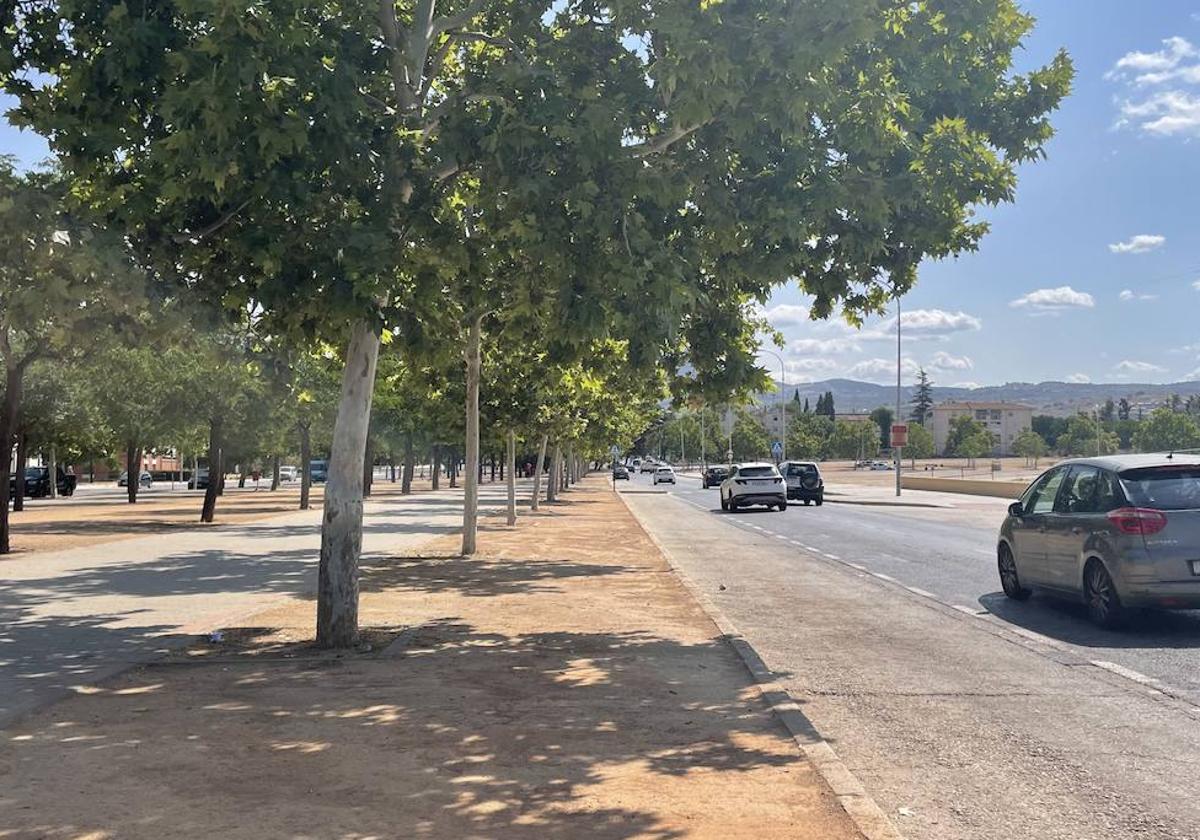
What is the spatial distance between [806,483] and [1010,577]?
2895 centimetres

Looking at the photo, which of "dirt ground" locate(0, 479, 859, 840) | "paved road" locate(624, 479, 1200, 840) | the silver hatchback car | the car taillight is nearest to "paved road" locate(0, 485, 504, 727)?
"dirt ground" locate(0, 479, 859, 840)

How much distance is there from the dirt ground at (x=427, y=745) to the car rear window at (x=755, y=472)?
26060mm

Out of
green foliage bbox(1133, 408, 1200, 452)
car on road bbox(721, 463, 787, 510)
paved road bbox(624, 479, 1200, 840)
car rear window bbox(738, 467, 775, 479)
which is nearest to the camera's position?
paved road bbox(624, 479, 1200, 840)

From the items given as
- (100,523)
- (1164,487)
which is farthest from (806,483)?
(1164,487)

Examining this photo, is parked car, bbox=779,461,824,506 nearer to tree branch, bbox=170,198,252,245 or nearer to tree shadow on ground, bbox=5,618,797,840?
tree shadow on ground, bbox=5,618,797,840

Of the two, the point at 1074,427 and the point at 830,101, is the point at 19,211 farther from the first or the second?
the point at 1074,427

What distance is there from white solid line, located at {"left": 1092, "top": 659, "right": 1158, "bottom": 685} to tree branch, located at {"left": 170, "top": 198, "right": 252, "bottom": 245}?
7294mm

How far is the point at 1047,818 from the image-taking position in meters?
4.82

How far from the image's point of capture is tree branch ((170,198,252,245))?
816 cm

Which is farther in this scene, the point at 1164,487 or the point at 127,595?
the point at 127,595

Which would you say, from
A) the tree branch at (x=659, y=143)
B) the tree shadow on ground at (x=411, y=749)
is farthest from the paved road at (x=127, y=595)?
the tree branch at (x=659, y=143)

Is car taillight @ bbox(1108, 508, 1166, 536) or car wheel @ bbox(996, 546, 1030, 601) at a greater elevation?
car taillight @ bbox(1108, 508, 1166, 536)

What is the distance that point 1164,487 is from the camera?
9945mm

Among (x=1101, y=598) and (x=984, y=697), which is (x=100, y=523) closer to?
(x=1101, y=598)
